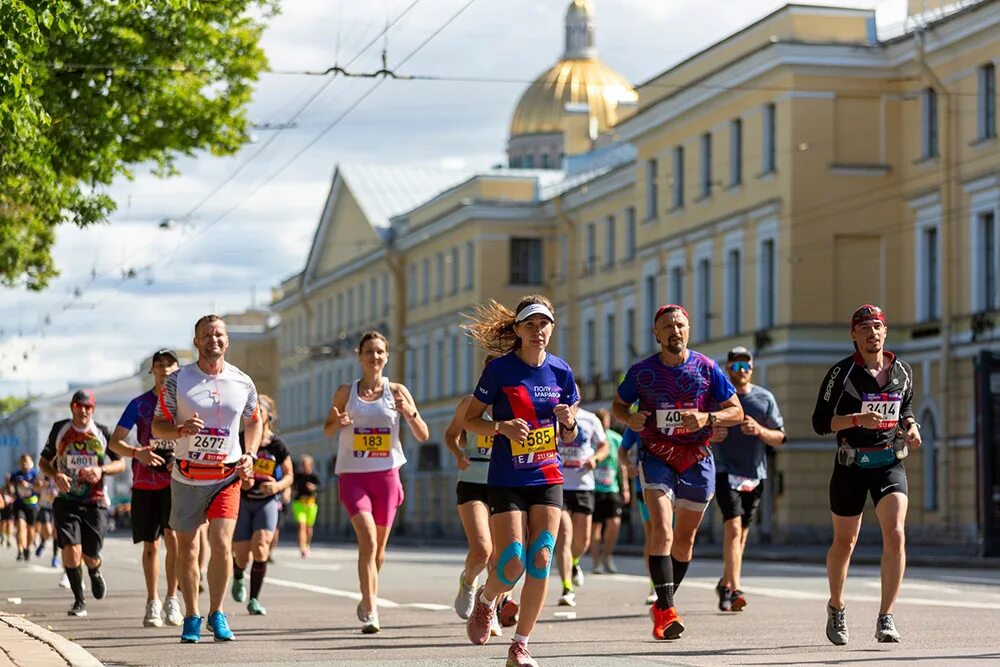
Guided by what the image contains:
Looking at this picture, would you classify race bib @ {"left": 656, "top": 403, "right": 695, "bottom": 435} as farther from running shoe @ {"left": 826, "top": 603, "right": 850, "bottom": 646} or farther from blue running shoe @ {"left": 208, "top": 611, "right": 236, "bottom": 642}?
blue running shoe @ {"left": 208, "top": 611, "right": 236, "bottom": 642}

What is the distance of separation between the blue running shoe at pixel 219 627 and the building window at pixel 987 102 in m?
33.5

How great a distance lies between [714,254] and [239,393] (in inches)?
1690

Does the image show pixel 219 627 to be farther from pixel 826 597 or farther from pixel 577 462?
pixel 826 597

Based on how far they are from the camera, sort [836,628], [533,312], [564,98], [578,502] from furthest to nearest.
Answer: [564,98] → [578,502] → [836,628] → [533,312]

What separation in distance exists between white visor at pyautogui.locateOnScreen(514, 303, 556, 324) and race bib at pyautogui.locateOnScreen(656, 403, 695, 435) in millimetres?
1748

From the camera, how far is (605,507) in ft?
87.8

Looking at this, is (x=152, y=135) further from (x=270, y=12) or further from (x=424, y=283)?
(x=424, y=283)

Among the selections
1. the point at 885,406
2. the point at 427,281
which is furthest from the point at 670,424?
the point at 427,281

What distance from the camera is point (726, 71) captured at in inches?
2111

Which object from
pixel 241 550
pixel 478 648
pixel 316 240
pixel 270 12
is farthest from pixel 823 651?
pixel 316 240

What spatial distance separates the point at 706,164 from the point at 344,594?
35940 mm

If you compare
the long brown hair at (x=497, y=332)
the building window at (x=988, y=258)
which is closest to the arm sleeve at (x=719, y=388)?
the long brown hair at (x=497, y=332)

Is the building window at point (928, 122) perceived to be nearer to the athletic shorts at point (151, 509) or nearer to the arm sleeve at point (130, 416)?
the athletic shorts at point (151, 509)

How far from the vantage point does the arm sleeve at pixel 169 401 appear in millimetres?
13656
